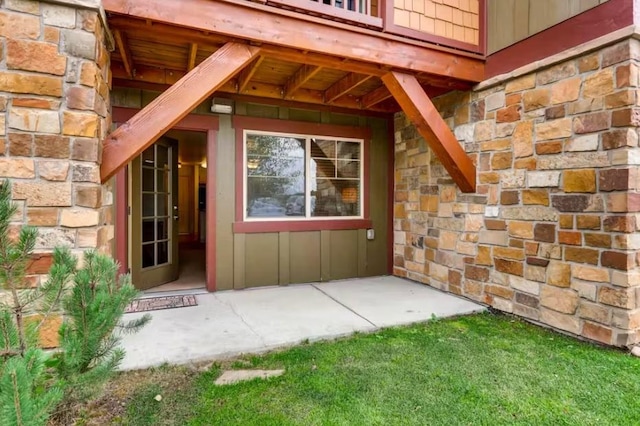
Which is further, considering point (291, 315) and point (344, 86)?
point (344, 86)

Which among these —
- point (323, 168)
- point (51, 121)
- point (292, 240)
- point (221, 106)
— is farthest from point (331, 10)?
point (292, 240)

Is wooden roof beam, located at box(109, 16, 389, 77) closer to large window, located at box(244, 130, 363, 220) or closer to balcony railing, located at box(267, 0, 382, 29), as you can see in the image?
balcony railing, located at box(267, 0, 382, 29)

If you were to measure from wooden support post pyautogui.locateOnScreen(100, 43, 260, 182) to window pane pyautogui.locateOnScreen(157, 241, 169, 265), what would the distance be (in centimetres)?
214

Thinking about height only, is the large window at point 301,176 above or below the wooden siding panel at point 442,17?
below

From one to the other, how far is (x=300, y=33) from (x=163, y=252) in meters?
3.11

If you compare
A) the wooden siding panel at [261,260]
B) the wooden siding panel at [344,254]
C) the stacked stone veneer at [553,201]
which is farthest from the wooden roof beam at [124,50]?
the stacked stone veneer at [553,201]

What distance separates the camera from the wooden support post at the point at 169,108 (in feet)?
8.05

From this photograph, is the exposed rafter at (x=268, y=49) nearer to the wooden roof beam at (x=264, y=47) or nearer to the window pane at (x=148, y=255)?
the wooden roof beam at (x=264, y=47)

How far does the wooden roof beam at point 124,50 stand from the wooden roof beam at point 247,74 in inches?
41.6

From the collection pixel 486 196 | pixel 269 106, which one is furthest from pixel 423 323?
pixel 269 106

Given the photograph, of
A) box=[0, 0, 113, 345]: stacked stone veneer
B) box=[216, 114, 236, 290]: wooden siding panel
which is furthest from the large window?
box=[0, 0, 113, 345]: stacked stone veneer

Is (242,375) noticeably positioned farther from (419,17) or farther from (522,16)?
(522,16)

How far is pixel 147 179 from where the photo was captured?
165 inches

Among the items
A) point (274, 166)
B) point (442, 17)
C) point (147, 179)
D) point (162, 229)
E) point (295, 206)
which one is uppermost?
point (442, 17)
